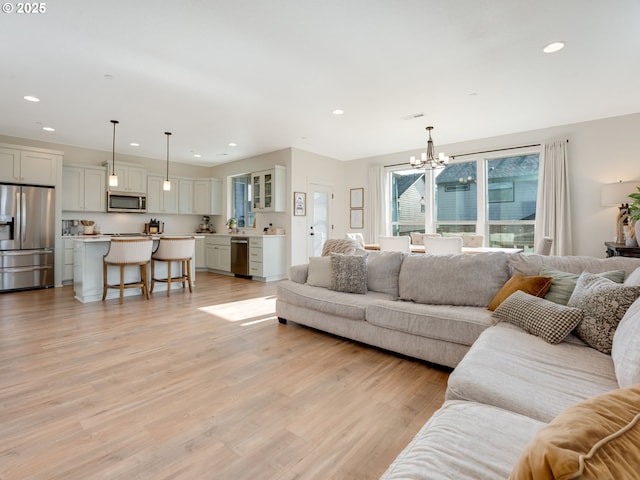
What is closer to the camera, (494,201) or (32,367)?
(32,367)

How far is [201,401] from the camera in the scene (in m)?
1.99

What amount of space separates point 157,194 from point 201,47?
511 centimetres

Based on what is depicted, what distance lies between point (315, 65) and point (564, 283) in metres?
2.81

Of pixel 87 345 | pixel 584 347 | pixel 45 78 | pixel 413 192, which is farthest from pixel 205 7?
pixel 413 192

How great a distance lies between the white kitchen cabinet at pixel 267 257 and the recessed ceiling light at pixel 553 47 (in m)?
4.81

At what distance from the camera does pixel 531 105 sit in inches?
169

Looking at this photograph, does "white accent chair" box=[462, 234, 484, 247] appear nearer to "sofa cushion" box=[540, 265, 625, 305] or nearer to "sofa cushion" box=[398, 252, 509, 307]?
"sofa cushion" box=[398, 252, 509, 307]

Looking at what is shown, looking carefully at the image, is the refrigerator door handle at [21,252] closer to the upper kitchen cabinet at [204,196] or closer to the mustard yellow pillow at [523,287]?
the upper kitchen cabinet at [204,196]

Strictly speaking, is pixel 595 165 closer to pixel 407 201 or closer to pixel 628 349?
pixel 407 201

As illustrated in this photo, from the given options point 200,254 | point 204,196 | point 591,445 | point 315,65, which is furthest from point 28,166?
point 591,445

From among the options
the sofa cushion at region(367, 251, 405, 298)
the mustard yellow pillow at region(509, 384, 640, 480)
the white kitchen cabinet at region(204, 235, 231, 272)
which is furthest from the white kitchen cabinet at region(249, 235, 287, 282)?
the mustard yellow pillow at region(509, 384, 640, 480)

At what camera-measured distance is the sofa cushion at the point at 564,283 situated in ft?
6.81

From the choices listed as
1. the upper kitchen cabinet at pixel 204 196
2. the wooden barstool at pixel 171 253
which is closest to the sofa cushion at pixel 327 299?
the wooden barstool at pixel 171 253

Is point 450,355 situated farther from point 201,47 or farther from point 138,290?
point 138,290
